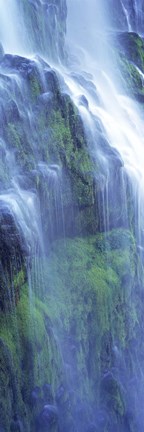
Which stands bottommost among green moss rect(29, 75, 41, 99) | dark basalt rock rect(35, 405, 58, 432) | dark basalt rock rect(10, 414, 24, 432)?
dark basalt rock rect(35, 405, 58, 432)

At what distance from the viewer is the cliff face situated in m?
11.2

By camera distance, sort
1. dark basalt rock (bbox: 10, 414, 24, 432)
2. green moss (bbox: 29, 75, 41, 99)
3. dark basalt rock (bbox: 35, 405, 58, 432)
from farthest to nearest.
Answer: green moss (bbox: 29, 75, 41, 99), dark basalt rock (bbox: 35, 405, 58, 432), dark basalt rock (bbox: 10, 414, 24, 432)

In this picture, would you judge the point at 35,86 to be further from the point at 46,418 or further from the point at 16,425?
the point at 16,425

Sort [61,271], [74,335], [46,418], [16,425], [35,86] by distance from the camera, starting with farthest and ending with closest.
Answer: [35,86] < [61,271] < [74,335] < [46,418] < [16,425]

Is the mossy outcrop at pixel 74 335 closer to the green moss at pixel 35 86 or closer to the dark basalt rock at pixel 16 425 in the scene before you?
the dark basalt rock at pixel 16 425

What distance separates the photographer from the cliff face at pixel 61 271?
11.2 metres

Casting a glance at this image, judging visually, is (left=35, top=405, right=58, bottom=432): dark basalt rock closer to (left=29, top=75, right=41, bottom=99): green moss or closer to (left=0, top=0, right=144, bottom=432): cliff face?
(left=0, top=0, right=144, bottom=432): cliff face

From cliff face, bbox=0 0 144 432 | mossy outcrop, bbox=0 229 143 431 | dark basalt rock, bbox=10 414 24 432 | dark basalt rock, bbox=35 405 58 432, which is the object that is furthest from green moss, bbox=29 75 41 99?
dark basalt rock, bbox=10 414 24 432

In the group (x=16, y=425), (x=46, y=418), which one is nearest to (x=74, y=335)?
(x=46, y=418)

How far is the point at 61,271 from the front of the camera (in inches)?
550

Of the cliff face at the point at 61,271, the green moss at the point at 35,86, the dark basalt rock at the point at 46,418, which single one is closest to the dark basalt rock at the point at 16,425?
the cliff face at the point at 61,271

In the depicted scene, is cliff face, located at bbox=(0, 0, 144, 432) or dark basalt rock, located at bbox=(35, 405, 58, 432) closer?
cliff face, located at bbox=(0, 0, 144, 432)

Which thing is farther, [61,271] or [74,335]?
[61,271]

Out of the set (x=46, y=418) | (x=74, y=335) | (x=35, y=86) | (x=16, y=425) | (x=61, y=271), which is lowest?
(x=46, y=418)
